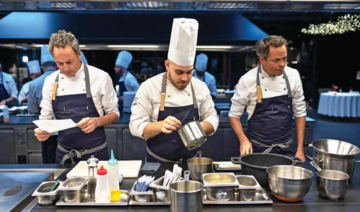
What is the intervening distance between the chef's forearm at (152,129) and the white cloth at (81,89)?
21.1 inches

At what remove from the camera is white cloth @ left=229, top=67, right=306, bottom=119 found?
230 centimetres

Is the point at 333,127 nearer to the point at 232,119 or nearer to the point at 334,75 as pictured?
the point at 334,75

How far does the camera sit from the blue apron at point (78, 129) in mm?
2111

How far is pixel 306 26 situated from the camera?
31.9 ft

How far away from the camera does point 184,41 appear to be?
1.68 meters

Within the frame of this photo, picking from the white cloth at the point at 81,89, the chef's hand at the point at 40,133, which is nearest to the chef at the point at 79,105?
the white cloth at the point at 81,89

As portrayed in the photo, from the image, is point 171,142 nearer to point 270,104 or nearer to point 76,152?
point 76,152

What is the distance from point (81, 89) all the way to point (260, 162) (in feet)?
4.35

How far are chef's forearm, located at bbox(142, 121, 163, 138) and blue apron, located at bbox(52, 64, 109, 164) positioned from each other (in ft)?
1.81

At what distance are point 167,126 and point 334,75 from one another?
36.2ft

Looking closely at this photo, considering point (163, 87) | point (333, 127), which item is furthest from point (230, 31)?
point (333, 127)

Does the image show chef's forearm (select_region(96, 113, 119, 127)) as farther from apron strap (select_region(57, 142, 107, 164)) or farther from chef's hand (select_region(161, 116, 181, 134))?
chef's hand (select_region(161, 116, 181, 134))

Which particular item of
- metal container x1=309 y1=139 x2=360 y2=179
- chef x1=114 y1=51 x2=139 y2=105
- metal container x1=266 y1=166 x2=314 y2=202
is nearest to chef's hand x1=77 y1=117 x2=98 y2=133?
metal container x1=266 y1=166 x2=314 y2=202

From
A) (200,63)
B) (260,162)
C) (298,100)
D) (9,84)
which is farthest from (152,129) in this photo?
(9,84)
